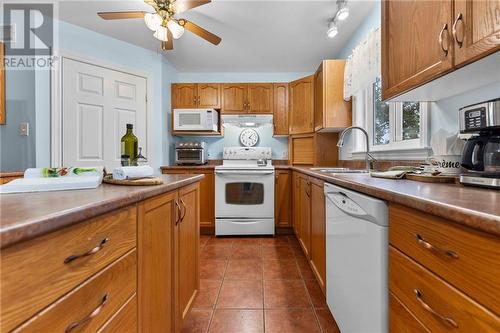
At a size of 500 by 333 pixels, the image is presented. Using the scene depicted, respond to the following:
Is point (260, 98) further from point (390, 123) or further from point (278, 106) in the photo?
point (390, 123)

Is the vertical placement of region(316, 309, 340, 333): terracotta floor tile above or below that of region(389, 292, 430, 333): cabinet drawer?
below

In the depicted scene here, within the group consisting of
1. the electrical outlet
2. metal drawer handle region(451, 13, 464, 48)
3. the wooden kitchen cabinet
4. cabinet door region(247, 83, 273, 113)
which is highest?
cabinet door region(247, 83, 273, 113)

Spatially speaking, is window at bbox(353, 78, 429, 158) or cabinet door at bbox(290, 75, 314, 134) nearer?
window at bbox(353, 78, 429, 158)

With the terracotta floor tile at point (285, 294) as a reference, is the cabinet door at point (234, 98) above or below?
above

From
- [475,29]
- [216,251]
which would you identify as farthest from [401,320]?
[216,251]

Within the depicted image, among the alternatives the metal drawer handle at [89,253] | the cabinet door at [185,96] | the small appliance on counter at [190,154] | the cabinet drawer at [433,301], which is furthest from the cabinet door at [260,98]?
the metal drawer handle at [89,253]

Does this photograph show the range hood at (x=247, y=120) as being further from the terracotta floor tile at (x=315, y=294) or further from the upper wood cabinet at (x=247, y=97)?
the terracotta floor tile at (x=315, y=294)

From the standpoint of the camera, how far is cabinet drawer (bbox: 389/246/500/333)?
0.49 metres

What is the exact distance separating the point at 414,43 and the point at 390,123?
3.23 ft

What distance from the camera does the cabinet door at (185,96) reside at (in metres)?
3.58

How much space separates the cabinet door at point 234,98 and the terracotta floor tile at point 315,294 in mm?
2464

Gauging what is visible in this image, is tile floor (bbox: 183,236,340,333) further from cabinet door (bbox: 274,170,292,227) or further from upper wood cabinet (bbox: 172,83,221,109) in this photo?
upper wood cabinet (bbox: 172,83,221,109)

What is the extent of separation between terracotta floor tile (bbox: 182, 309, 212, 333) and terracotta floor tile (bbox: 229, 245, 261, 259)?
903 millimetres

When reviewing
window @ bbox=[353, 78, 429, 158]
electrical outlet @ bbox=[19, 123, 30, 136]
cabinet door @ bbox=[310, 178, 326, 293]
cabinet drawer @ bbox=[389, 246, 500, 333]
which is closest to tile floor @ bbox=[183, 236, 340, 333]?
cabinet door @ bbox=[310, 178, 326, 293]
